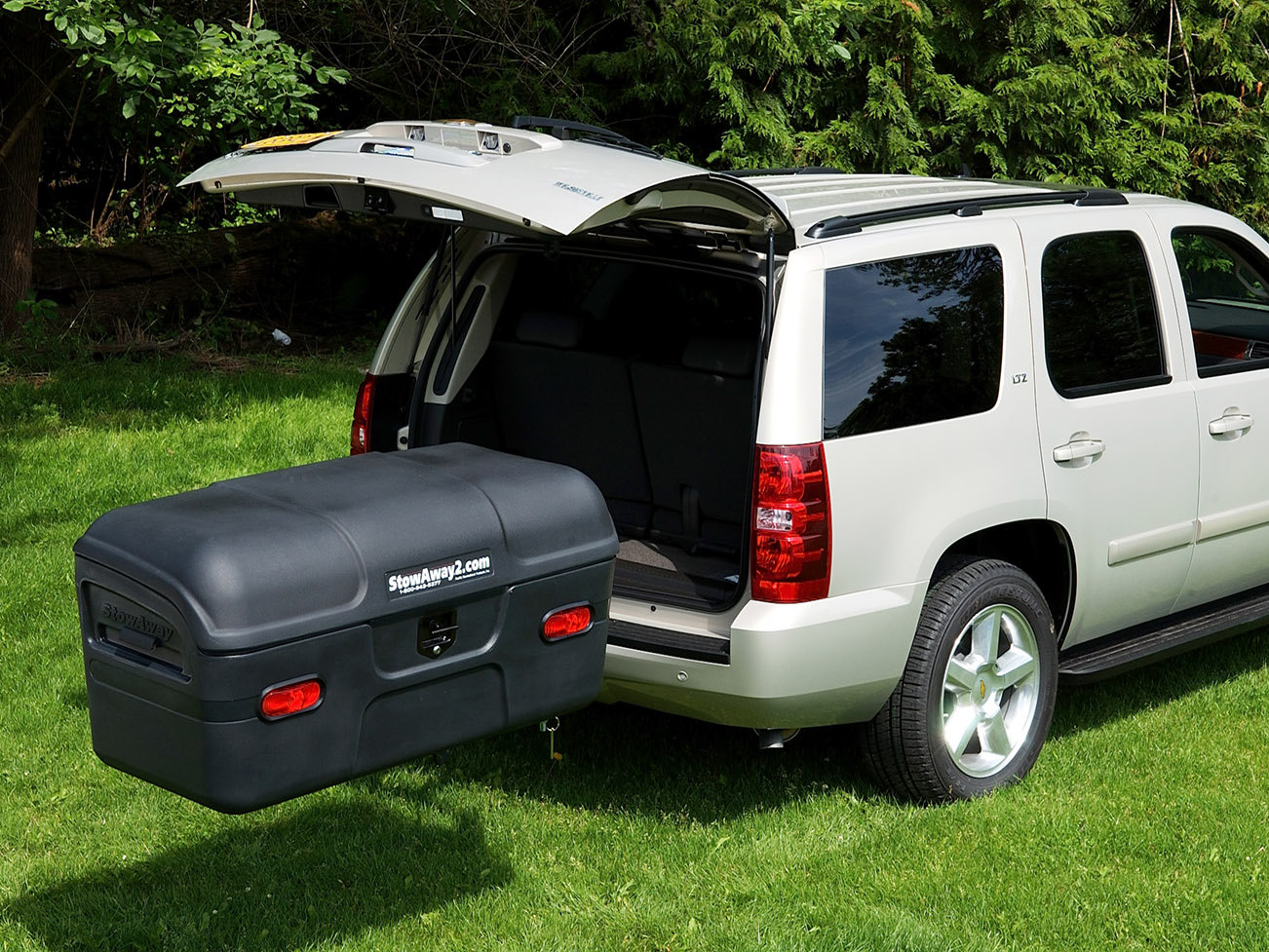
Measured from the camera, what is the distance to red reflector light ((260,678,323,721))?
3.11 m

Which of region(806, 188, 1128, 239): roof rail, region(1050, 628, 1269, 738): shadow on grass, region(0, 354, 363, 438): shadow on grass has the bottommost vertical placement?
region(1050, 628, 1269, 738): shadow on grass

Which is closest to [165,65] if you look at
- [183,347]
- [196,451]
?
[196,451]

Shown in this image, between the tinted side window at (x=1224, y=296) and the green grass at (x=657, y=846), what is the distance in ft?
4.14

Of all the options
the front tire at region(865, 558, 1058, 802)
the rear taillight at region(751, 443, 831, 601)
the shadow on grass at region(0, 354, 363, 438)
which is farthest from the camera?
the shadow on grass at region(0, 354, 363, 438)

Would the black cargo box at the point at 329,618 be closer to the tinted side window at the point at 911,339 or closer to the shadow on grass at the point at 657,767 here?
the tinted side window at the point at 911,339

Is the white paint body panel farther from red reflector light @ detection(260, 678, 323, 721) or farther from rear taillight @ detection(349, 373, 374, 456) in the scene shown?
red reflector light @ detection(260, 678, 323, 721)

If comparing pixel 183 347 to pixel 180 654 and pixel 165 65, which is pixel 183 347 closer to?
pixel 165 65

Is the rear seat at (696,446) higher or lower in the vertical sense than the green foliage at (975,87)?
lower

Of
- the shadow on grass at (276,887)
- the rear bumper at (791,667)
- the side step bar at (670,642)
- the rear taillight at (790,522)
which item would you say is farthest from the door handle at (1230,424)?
the shadow on grass at (276,887)

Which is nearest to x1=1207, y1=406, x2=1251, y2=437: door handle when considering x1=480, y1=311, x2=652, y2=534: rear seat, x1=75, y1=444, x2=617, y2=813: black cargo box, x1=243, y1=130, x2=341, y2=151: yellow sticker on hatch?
x1=480, y1=311, x2=652, y2=534: rear seat

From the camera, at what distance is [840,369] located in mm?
4223

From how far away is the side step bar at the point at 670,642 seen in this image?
4.16 m

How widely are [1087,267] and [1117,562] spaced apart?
964 mm

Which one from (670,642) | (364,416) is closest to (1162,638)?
(670,642)
